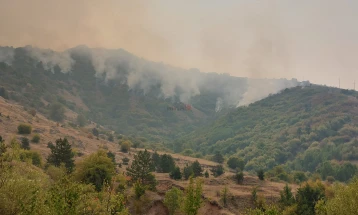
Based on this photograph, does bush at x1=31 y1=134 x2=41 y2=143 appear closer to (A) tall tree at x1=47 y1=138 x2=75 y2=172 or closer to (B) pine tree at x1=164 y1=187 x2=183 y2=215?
(A) tall tree at x1=47 y1=138 x2=75 y2=172

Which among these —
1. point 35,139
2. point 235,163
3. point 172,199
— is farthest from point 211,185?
point 35,139

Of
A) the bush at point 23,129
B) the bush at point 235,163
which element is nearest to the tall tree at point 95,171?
the bush at point 23,129

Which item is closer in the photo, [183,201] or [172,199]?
[183,201]

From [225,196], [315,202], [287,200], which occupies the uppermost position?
[315,202]

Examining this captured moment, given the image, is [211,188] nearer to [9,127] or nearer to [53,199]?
[53,199]

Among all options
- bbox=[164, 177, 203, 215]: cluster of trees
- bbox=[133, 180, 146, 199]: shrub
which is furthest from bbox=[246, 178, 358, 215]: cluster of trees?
bbox=[133, 180, 146, 199]: shrub

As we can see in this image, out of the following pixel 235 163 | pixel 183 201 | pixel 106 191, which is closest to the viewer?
pixel 106 191

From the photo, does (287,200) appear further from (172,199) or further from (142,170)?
(142,170)

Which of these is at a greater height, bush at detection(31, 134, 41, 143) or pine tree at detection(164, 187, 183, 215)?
bush at detection(31, 134, 41, 143)

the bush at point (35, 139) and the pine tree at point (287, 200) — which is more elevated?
the bush at point (35, 139)

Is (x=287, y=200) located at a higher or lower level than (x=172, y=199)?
higher

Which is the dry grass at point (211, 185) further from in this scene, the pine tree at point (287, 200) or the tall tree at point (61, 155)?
the tall tree at point (61, 155)

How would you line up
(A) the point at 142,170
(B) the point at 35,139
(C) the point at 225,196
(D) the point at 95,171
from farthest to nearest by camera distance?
(B) the point at 35,139 → (A) the point at 142,170 → (C) the point at 225,196 → (D) the point at 95,171

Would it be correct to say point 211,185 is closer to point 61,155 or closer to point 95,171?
point 95,171
